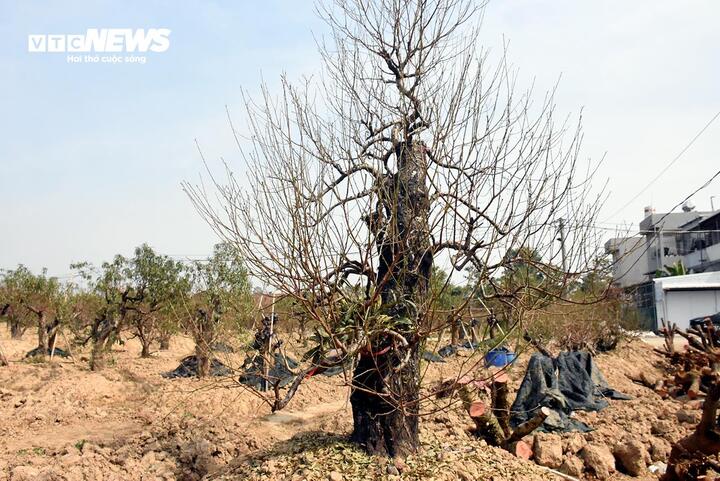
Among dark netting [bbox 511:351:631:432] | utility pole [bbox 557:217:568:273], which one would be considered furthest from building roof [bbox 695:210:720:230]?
utility pole [bbox 557:217:568:273]

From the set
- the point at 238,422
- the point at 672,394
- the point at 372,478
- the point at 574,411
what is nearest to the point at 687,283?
the point at 672,394

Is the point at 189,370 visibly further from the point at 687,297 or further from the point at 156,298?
the point at 687,297

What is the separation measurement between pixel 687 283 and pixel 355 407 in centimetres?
2973

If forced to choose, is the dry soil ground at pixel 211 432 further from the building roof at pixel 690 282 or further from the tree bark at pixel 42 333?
the building roof at pixel 690 282

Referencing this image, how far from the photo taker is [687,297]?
30.8m

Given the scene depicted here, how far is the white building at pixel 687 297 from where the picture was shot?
3030 centimetres

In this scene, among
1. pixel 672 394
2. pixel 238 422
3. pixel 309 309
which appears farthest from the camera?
pixel 672 394

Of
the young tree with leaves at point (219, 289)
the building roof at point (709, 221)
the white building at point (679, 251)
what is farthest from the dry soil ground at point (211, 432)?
the building roof at point (709, 221)

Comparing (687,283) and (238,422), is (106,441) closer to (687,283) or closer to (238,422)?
(238,422)

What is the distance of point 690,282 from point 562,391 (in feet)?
81.0

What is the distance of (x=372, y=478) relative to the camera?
484 centimetres

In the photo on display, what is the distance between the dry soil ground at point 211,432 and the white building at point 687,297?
19.1m

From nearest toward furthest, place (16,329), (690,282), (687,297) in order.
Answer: (16,329), (690,282), (687,297)

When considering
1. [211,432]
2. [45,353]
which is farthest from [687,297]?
[211,432]
